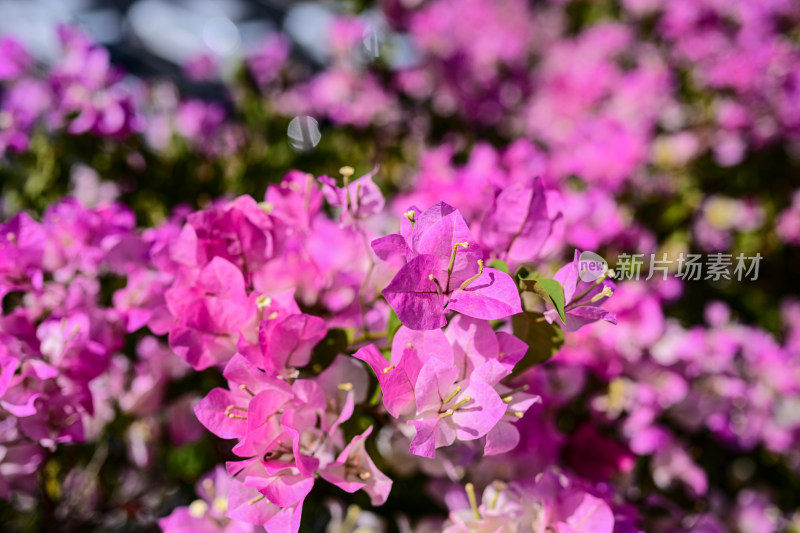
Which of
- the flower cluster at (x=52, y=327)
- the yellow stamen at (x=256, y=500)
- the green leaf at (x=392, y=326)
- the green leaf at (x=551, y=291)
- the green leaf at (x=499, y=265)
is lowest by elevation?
the yellow stamen at (x=256, y=500)

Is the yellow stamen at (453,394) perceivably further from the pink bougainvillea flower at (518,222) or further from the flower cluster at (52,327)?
the flower cluster at (52,327)

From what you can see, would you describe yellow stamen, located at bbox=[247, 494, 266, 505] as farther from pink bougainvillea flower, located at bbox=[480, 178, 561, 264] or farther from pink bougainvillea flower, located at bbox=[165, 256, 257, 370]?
pink bougainvillea flower, located at bbox=[480, 178, 561, 264]

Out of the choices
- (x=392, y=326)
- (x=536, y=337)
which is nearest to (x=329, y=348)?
(x=392, y=326)

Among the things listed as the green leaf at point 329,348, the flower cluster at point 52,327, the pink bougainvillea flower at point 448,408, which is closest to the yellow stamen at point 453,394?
the pink bougainvillea flower at point 448,408

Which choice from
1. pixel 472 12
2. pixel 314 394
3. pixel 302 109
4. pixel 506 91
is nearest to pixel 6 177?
pixel 302 109

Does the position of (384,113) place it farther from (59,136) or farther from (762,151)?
(762,151)

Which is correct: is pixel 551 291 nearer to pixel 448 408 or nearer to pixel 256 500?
pixel 448 408

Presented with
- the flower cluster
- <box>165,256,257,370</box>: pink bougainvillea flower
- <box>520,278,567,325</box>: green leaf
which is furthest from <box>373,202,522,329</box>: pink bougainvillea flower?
the flower cluster
